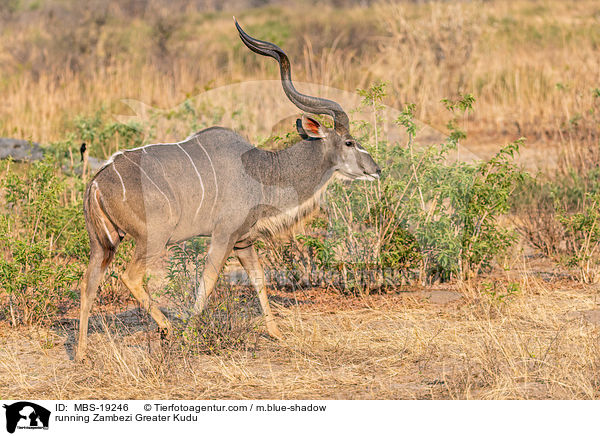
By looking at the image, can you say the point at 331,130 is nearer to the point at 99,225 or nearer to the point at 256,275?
the point at 256,275

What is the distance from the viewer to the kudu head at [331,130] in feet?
16.5

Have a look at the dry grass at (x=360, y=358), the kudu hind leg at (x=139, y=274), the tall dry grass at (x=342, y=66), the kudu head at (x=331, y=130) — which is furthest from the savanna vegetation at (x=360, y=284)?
the tall dry grass at (x=342, y=66)

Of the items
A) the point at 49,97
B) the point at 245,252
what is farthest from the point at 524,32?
the point at 245,252

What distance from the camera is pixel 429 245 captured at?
6.00m

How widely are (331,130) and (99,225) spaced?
150 cm

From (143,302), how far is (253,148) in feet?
3.79

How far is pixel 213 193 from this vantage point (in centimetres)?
479

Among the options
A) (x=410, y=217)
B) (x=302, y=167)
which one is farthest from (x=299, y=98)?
(x=410, y=217)

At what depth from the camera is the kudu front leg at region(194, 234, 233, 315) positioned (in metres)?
4.75

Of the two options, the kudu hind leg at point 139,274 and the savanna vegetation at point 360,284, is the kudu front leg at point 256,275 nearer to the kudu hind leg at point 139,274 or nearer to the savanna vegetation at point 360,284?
the savanna vegetation at point 360,284
